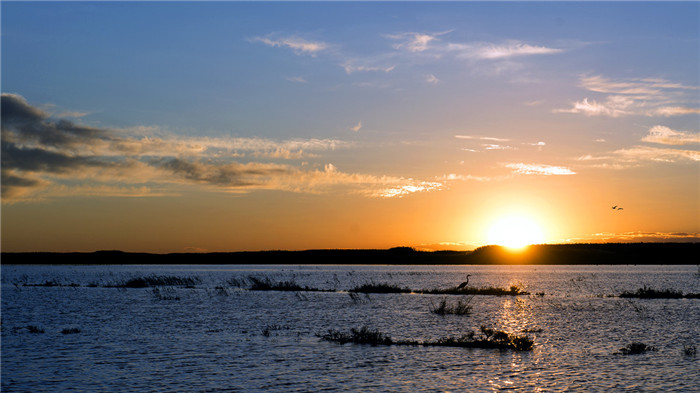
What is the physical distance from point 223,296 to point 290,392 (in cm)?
4695

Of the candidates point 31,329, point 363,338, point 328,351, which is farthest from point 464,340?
point 31,329

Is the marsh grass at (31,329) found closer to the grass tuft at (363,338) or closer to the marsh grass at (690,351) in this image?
the grass tuft at (363,338)

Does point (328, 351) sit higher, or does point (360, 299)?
point (328, 351)

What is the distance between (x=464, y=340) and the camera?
3069 cm

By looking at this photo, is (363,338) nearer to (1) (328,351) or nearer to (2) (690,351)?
(1) (328,351)

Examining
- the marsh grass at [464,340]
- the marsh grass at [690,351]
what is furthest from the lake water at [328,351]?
the marsh grass at [464,340]

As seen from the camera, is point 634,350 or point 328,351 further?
point 328,351

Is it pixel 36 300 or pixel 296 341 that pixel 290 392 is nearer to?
pixel 296 341

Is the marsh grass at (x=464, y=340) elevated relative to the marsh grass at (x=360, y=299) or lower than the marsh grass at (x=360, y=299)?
elevated

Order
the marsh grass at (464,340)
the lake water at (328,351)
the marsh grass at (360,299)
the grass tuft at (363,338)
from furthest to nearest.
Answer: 1. the marsh grass at (360,299)
2. the grass tuft at (363,338)
3. the marsh grass at (464,340)
4. the lake water at (328,351)

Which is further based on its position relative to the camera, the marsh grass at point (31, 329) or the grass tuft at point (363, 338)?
the marsh grass at point (31, 329)

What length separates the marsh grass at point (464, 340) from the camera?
29.5 m

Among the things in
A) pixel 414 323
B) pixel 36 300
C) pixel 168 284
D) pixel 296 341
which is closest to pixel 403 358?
pixel 296 341

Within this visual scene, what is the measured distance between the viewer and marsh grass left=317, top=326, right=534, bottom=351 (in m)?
29.5
